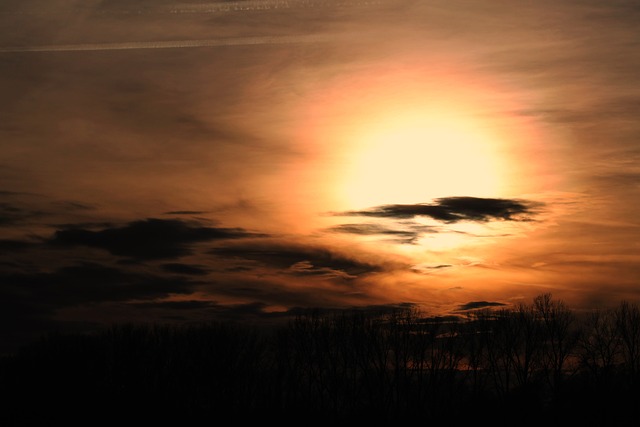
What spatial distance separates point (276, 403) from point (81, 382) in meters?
21.7

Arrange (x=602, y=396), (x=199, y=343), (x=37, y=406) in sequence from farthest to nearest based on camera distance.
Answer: (x=199, y=343)
(x=37, y=406)
(x=602, y=396)

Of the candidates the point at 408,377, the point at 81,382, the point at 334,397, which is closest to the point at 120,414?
the point at 81,382

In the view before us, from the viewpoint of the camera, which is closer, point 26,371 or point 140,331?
point 26,371

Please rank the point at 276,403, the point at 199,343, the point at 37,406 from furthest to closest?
the point at 199,343, the point at 276,403, the point at 37,406

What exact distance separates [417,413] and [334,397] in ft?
32.3

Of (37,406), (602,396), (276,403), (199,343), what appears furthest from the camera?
(199,343)

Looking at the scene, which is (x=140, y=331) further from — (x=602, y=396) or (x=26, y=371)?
(x=602, y=396)

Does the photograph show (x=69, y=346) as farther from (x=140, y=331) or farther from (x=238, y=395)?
(x=238, y=395)

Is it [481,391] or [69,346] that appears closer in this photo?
[481,391]

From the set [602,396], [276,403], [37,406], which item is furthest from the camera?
[276,403]

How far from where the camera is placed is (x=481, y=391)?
9381 cm

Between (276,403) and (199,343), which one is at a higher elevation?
(199,343)

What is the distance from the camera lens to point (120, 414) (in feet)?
310

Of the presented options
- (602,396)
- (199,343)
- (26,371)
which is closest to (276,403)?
(199,343)
